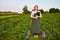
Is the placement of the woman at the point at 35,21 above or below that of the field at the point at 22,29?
above

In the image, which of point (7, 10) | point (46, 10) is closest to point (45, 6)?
point (46, 10)

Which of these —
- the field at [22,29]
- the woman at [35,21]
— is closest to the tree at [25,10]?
the field at [22,29]

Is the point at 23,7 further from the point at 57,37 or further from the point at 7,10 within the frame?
the point at 57,37

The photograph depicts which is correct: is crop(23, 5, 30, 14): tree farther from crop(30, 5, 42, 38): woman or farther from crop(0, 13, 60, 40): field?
crop(30, 5, 42, 38): woman

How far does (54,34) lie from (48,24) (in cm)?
118

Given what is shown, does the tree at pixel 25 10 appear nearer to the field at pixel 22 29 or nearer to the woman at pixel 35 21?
the field at pixel 22 29

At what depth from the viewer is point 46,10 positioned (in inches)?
186

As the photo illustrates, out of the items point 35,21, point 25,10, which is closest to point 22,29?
point 25,10

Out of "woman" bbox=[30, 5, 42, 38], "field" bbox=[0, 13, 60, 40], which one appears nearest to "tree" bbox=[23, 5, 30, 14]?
"field" bbox=[0, 13, 60, 40]

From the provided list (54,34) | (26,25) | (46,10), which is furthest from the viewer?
(26,25)

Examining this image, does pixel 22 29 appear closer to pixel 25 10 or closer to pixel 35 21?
pixel 25 10

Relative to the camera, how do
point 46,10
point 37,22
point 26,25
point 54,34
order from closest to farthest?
1. point 37,22
2. point 54,34
3. point 46,10
4. point 26,25

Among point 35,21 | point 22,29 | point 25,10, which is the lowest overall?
point 22,29

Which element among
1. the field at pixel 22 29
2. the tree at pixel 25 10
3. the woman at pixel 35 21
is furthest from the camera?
the tree at pixel 25 10
